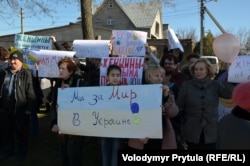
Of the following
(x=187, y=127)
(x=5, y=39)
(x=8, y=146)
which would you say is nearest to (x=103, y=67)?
(x=187, y=127)

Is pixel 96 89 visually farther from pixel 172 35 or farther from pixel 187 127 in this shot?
pixel 172 35

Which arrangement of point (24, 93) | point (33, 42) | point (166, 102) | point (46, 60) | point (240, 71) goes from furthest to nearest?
point (33, 42) → point (46, 60) → point (24, 93) → point (240, 71) → point (166, 102)

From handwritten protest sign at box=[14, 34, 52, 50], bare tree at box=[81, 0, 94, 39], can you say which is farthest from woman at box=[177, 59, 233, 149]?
bare tree at box=[81, 0, 94, 39]

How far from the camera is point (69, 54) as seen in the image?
6.39 meters

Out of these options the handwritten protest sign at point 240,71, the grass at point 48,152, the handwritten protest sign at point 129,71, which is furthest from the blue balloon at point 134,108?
the grass at point 48,152

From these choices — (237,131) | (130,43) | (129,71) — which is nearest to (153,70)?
(129,71)

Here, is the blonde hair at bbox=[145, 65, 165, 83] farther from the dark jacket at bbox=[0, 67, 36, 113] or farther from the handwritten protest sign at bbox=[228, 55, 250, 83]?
the dark jacket at bbox=[0, 67, 36, 113]

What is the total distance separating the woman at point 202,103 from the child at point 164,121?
402mm

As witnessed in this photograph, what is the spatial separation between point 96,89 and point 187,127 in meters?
1.22

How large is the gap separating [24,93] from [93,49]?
1461 mm

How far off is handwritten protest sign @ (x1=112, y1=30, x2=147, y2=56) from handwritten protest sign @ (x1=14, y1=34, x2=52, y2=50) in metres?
1.34

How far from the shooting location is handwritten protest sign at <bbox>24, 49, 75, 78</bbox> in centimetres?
646

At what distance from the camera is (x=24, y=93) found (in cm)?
593

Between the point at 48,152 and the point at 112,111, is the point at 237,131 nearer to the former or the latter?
the point at 112,111
